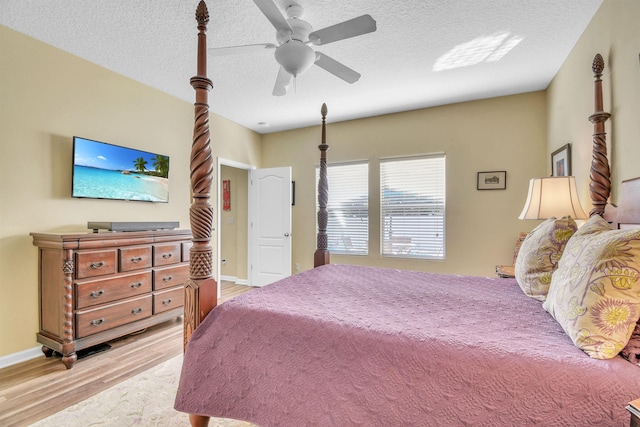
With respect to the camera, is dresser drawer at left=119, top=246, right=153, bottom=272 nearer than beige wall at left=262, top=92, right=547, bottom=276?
Yes

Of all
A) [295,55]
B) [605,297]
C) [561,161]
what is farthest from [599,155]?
[295,55]

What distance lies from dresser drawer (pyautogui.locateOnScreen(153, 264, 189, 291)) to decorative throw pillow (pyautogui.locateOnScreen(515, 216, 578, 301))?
3.08 m

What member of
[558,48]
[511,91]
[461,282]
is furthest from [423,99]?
[461,282]

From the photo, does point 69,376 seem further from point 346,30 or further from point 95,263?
point 346,30

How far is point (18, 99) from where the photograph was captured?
2.46m

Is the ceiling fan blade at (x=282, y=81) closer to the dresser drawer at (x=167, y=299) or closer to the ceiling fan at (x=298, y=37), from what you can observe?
the ceiling fan at (x=298, y=37)

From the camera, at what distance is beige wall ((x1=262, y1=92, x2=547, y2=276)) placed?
12.0 ft

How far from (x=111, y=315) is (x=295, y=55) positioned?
2.62 meters

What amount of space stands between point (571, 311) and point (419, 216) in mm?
3185

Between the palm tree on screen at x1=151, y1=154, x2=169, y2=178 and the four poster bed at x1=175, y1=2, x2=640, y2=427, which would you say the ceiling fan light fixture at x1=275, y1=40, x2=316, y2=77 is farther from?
the palm tree on screen at x1=151, y1=154, x2=169, y2=178

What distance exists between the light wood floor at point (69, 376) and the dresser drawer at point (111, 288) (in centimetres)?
46

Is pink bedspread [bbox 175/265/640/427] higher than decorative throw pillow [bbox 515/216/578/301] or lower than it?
lower

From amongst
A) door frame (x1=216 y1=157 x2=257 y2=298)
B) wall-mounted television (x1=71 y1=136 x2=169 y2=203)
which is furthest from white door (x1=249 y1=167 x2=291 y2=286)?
wall-mounted television (x1=71 y1=136 x2=169 y2=203)

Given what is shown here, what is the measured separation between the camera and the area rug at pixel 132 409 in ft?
5.79
